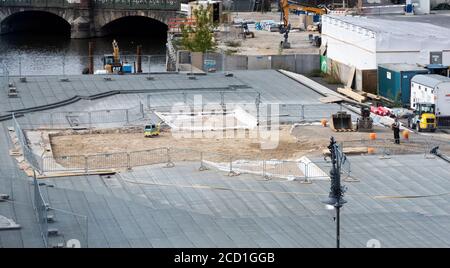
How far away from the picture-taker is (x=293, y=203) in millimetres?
39688

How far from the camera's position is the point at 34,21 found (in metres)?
Result: 132

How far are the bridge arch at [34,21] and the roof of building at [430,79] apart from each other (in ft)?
234

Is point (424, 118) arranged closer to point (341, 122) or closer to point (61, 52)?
point (341, 122)

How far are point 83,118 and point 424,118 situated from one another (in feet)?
52.3

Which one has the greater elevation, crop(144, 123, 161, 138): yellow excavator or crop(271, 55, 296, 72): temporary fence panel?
crop(271, 55, 296, 72): temporary fence panel

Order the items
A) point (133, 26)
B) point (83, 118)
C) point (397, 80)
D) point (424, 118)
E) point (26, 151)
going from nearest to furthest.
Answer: point (26, 151)
point (424, 118)
point (83, 118)
point (397, 80)
point (133, 26)

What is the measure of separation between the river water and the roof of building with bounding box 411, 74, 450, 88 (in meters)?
33.7

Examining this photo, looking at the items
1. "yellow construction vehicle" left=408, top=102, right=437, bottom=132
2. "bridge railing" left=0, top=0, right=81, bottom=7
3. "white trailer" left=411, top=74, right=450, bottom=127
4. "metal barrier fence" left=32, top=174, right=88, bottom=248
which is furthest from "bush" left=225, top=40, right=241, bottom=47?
"metal barrier fence" left=32, top=174, right=88, bottom=248

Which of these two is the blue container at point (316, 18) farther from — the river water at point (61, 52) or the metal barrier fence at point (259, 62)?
the metal barrier fence at point (259, 62)

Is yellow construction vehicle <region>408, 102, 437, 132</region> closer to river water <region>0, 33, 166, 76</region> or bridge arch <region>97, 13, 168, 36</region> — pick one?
river water <region>0, 33, 166, 76</region>

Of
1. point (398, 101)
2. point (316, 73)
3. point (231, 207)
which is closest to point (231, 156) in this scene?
point (231, 207)

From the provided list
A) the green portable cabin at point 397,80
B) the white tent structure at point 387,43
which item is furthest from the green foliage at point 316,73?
the green portable cabin at point 397,80

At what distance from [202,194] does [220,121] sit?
15.1 meters

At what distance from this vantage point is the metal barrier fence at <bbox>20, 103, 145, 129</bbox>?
54.7 meters
